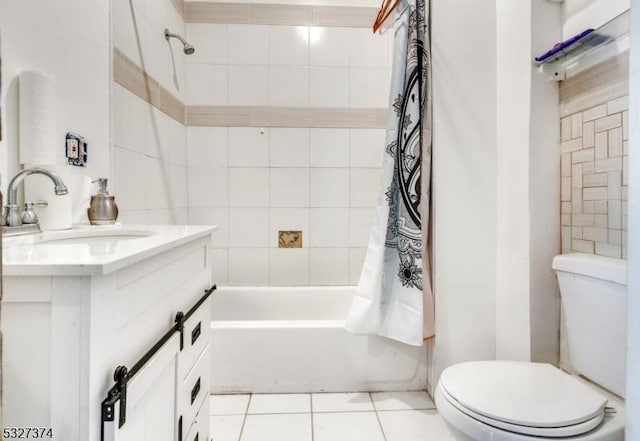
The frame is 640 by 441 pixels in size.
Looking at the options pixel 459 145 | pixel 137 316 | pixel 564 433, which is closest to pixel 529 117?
pixel 459 145

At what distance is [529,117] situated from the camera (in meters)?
1.40

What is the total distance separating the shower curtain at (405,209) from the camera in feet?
5.32

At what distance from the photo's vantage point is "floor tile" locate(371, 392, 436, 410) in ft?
5.42

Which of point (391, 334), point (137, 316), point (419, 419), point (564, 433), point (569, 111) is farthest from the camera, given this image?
point (391, 334)

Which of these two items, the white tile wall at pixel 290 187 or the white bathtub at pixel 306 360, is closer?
the white bathtub at pixel 306 360

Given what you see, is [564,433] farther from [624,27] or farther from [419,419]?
[624,27]

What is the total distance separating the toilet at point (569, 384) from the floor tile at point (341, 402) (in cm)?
66

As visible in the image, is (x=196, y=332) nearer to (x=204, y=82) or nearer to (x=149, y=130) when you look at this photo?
(x=149, y=130)

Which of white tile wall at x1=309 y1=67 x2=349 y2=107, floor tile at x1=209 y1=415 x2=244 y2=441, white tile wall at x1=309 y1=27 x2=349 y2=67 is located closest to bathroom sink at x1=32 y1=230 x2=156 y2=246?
floor tile at x1=209 y1=415 x2=244 y2=441

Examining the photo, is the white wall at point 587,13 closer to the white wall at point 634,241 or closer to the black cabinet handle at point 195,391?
the white wall at point 634,241

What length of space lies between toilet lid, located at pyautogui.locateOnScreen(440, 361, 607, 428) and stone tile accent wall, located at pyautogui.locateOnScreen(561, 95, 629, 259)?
0.44m

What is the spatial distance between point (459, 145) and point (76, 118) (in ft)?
4.94

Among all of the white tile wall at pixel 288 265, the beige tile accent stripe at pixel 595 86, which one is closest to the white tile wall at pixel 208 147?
the white tile wall at pixel 288 265

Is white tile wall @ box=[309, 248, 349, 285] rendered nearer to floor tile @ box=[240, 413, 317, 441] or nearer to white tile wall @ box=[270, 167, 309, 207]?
white tile wall @ box=[270, 167, 309, 207]
